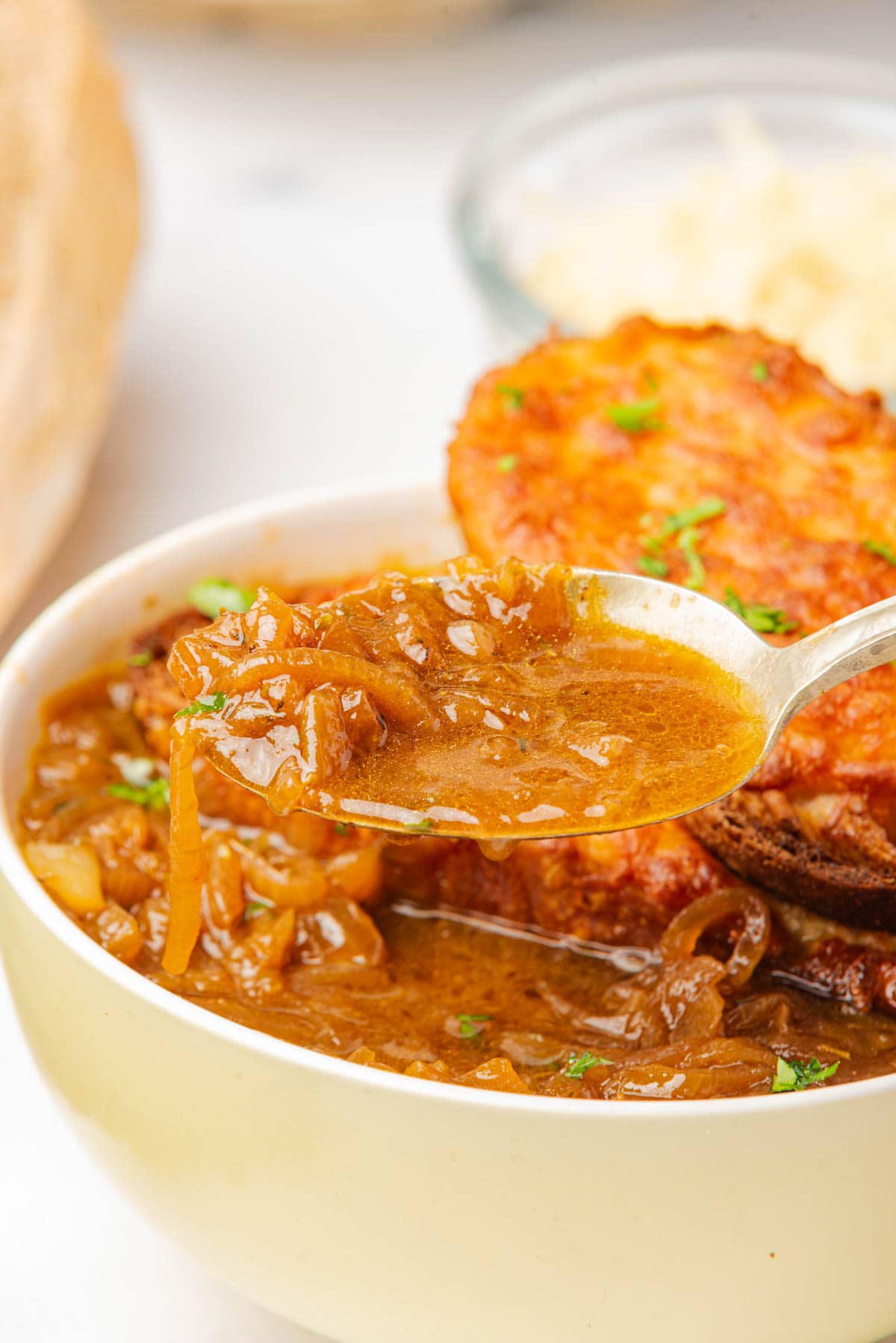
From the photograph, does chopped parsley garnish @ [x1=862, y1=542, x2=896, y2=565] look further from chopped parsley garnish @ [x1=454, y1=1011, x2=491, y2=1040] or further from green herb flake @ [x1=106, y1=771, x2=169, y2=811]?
green herb flake @ [x1=106, y1=771, x2=169, y2=811]

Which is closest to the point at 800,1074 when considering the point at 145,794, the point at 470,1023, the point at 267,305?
the point at 470,1023

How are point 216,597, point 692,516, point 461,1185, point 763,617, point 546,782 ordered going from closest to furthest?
1. point 461,1185
2. point 546,782
3. point 763,617
4. point 692,516
5. point 216,597

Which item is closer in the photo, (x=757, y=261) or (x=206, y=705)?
(x=206, y=705)

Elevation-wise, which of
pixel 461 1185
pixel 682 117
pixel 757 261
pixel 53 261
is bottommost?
A: pixel 461 1185

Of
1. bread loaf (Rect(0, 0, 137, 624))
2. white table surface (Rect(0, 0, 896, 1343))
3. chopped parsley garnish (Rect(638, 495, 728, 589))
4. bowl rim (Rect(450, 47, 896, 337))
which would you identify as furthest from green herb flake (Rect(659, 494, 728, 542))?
bowl rim (Rect(450, 47, 896, 337))

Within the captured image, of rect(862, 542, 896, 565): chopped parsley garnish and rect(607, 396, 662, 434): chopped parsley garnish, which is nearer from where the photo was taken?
rect(862, 542, 896, 565): chopped parsley garnish

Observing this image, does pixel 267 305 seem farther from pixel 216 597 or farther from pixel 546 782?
pixel 546 782

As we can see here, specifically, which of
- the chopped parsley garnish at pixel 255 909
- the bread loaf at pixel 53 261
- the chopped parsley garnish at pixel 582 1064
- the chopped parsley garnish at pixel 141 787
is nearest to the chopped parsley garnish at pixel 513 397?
the chopped parsley garnish at pixel 141 787
